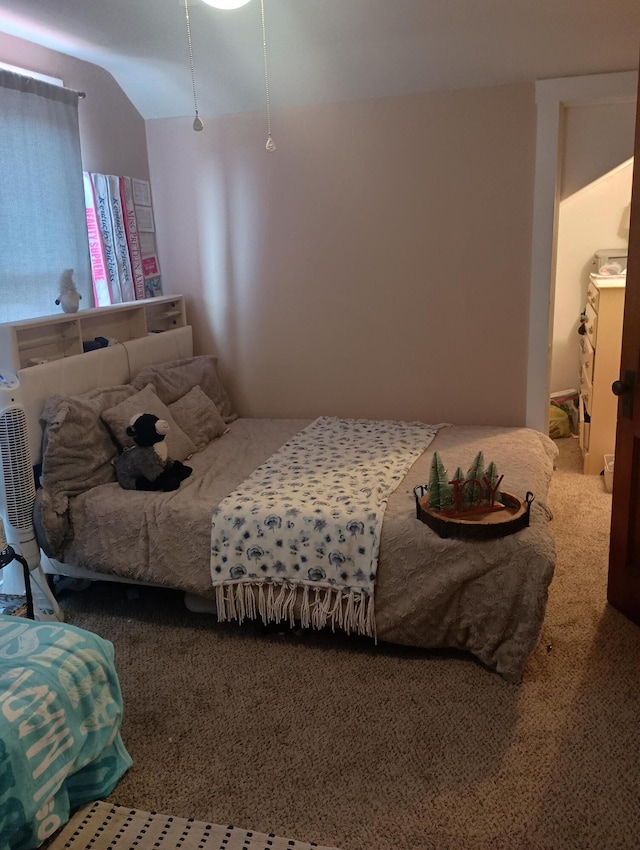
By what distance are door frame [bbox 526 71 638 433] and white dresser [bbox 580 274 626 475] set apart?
20.0 inches

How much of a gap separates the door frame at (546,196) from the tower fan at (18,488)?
2427mm

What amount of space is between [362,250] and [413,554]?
1943 millimetres

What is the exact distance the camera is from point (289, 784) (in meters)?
1.97

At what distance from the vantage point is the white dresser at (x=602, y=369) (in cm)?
399

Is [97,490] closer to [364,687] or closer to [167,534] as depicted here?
[167,534]

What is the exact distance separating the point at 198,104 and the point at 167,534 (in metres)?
2.38

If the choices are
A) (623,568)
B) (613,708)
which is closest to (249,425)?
(623,568)

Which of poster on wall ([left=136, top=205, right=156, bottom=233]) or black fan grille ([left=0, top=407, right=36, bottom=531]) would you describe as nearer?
black fan grille ([left=0, top=407, right=36, bottom=531])

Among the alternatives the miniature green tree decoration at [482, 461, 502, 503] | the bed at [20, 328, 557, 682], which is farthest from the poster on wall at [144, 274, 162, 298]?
the miniature green tree decoration at [482, 461, 502, 503]

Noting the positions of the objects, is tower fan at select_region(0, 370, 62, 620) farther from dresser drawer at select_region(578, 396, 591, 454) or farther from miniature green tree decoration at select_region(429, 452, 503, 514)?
dresser drawer at select_region(578, 396, 591, 454)

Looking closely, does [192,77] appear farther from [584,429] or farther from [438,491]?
[584,429]

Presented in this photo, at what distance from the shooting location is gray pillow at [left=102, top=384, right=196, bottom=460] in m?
3.00

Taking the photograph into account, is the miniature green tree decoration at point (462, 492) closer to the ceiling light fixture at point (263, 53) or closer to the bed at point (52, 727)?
the bed at point (52, 727)

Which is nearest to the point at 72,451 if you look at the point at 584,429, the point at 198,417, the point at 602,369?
the point at 198,417
